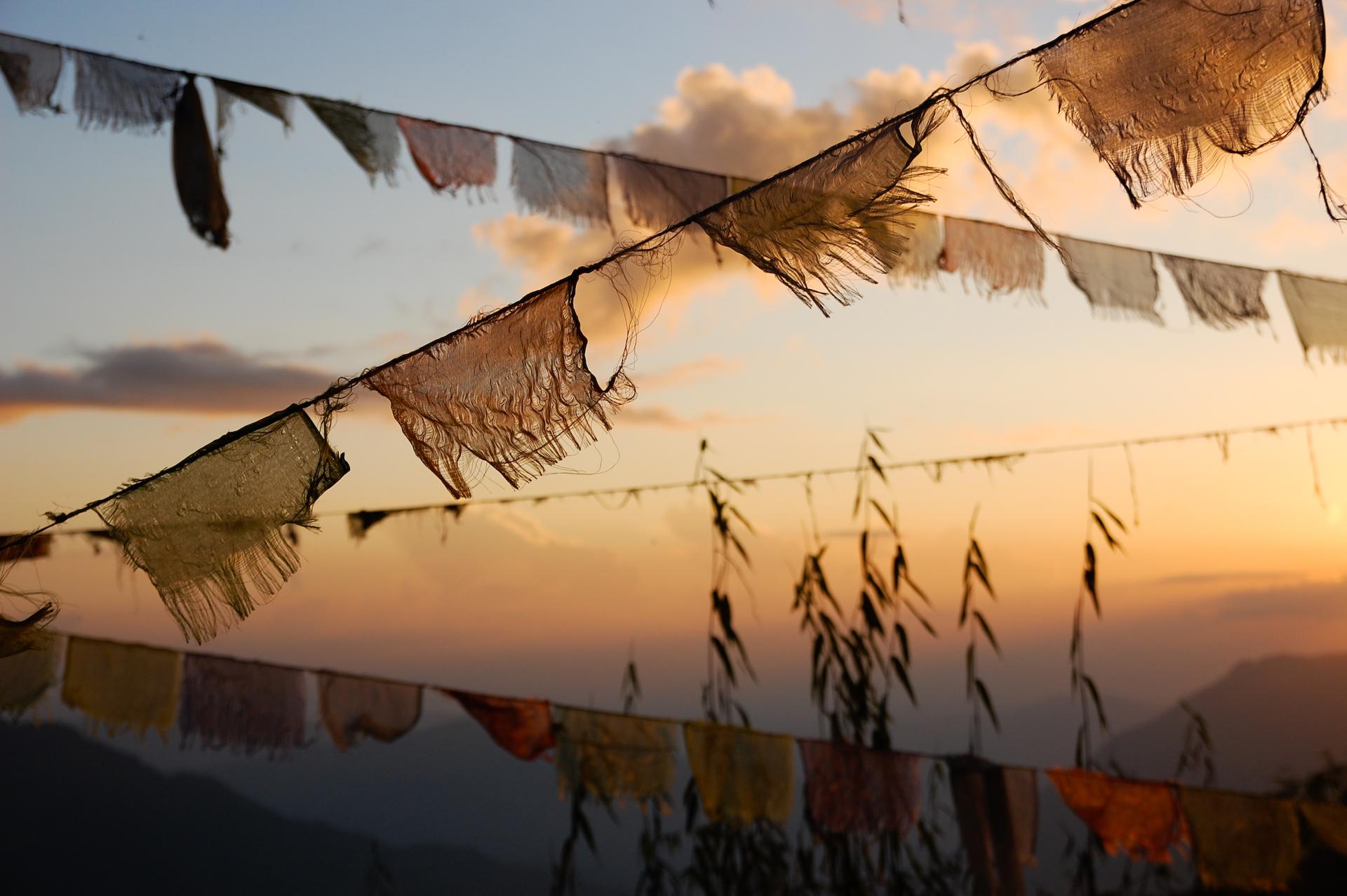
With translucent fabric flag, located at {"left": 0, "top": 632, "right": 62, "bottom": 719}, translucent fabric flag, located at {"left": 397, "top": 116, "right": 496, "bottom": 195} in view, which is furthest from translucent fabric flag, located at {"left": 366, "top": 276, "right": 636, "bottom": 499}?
translucent fabric flag, located at {"left": 0, "top": 632, "right": 62, "bottom": 719}

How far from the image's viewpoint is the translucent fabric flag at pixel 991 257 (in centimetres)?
543

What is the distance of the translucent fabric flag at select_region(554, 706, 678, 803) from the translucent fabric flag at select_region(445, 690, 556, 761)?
0.06 m

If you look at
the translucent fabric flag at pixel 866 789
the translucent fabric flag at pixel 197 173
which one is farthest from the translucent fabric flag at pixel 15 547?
the translucent fabric flag at pixel 866 789

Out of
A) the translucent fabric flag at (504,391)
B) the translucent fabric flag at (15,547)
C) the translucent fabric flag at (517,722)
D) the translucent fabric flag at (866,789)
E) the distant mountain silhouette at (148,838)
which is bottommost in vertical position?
the distant mountain silhouette at (148,838)

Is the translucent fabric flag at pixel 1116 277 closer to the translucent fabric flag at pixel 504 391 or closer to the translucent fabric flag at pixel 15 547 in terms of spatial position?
the translucent fabric flag at pixel 504 391

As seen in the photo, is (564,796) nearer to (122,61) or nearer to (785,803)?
(785,803)

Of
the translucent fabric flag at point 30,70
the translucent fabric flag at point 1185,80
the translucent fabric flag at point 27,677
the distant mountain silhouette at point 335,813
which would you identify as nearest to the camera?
the translucent fabric flag at point 1185,80

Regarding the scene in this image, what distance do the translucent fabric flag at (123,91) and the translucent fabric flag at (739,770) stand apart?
3.50 m

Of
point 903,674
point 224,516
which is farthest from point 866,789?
point 224,516

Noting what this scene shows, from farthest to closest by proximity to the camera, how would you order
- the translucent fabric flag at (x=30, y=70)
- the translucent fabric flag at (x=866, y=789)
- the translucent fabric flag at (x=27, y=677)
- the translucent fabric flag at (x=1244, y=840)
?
the translucent fabric flag at (x=1244, y=840) → the translucent fabric flag at (x=866, y=789) → the translucent fabric flag at (x=27, y=677) → the translucent fabric flag at (x=30, y=70)

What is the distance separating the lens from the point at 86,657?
5.28 metres

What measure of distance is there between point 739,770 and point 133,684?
2.98 meters

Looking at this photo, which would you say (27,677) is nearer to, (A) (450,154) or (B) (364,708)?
(B) (364,708)

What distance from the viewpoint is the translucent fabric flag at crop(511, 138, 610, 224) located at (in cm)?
505
